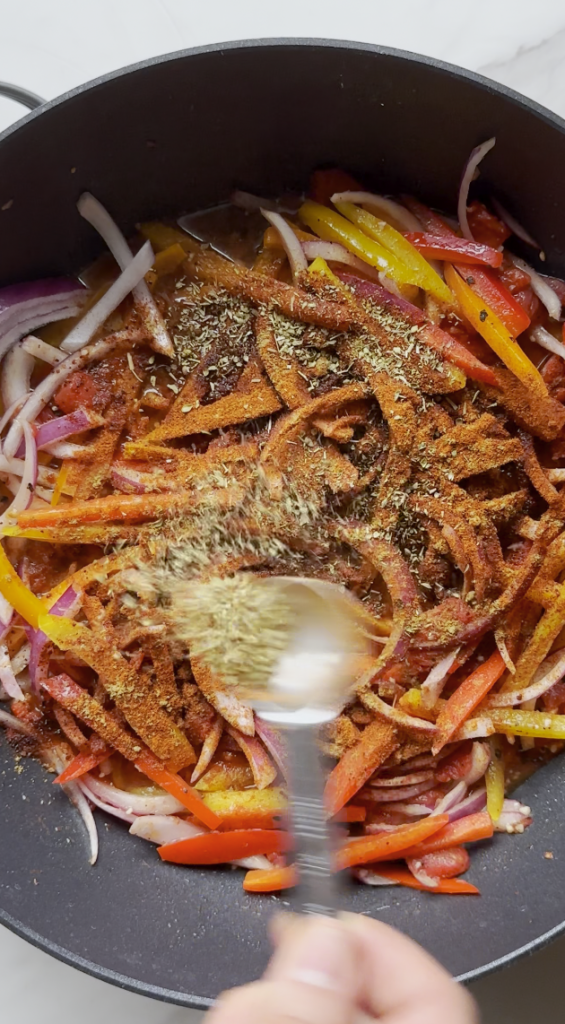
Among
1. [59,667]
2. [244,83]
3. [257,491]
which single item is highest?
[244,83]

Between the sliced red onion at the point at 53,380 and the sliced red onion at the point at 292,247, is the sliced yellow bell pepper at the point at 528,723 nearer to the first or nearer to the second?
the sliced red onion at the point at 292,247

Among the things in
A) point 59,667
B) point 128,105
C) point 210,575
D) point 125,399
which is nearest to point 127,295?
point 125,399

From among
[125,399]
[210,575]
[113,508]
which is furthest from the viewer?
[125,399]

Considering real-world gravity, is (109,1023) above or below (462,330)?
below

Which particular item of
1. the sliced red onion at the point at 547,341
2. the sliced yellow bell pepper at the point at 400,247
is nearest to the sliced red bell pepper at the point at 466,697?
the sliced red onion at the point at 547,341

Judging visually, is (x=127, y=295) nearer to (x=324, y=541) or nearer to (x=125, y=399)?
(x=125, y=399)

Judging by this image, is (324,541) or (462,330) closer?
(324,541)

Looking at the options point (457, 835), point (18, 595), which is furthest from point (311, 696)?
point (18, 595)
